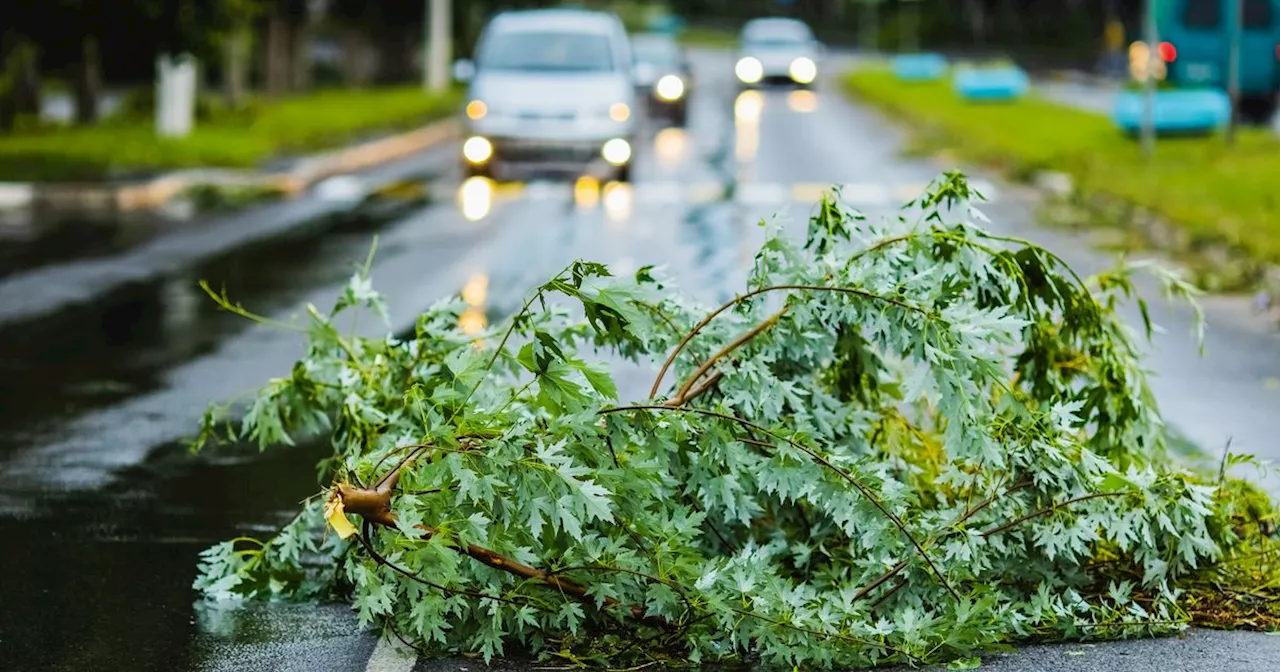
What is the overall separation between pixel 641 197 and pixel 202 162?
6.49 metres

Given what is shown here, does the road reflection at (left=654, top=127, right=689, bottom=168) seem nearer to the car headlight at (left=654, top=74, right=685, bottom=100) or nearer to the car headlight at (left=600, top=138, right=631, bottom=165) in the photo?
the car headlight at (left=654, top=74, right=685, bottom=100)

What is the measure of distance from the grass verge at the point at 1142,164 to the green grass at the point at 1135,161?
13mm

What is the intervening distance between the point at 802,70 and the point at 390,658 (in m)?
51.6

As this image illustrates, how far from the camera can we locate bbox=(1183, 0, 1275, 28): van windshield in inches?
1319

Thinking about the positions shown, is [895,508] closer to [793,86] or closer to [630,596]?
[630,596]

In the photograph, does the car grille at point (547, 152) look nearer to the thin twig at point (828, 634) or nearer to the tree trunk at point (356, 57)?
the thin twig at point (828, 634)

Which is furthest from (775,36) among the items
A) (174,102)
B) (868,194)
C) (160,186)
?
(160,186)

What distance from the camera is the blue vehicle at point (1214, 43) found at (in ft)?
110

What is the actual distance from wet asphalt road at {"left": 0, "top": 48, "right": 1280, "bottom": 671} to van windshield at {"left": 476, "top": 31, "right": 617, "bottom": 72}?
1711mm

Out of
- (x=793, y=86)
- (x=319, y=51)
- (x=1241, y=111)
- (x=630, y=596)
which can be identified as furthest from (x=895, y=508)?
(x=319, y=51)

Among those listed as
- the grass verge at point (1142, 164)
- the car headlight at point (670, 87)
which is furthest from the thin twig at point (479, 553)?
the car headlight at point (670, 87)

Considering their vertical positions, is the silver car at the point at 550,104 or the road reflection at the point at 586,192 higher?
the silver car at the point at 550,104

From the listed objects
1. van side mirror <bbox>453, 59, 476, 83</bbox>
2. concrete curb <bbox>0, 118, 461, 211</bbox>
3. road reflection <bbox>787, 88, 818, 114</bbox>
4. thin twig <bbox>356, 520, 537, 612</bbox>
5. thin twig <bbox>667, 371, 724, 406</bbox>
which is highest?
van side mirror <bbox>453, 59, 476, 83</bbox>

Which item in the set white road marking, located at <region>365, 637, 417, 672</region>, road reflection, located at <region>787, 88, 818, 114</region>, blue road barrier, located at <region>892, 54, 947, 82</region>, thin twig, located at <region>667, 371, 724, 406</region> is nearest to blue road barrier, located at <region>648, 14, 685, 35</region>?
blue road barrier, located at <region>892, 54, 947, 82</region>
